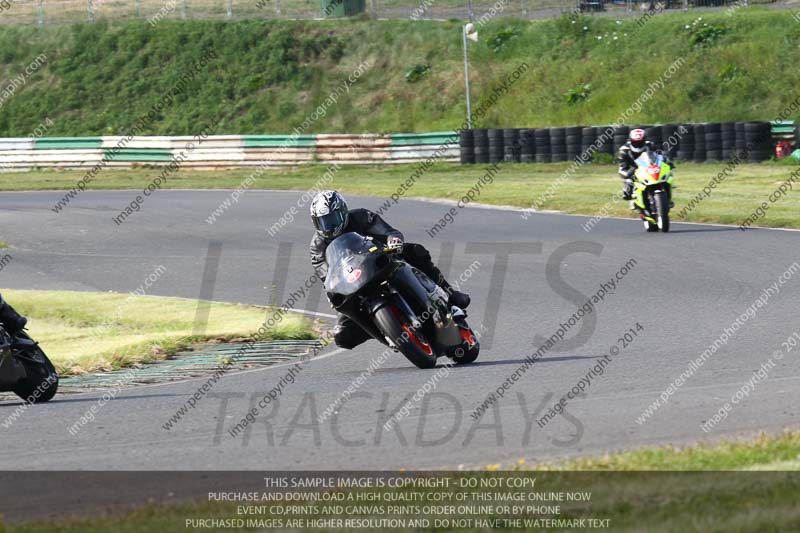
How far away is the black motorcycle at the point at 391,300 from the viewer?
9172 millimetres

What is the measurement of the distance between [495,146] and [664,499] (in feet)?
88.3

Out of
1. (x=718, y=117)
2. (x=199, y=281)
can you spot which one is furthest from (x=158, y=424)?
(x=718, y=117)

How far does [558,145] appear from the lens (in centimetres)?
3111

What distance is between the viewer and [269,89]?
42.5 m

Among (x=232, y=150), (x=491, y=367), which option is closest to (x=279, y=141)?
(x=232, y=150)

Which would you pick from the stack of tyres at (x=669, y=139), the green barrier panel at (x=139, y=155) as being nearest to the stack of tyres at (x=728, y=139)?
the stack of tyres at (x=669, y=139)

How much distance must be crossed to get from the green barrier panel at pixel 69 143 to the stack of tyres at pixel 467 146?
1167 centimetres

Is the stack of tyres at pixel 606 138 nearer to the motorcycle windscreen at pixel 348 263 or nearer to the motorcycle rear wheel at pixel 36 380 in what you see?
the motorcycle windscreen at pixel 348 263

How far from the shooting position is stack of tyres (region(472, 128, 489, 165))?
105ft

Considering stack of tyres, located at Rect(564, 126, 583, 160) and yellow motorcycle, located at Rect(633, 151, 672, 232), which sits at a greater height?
yellow motorcycle, located at Rect(633, 151, 672, 232)
